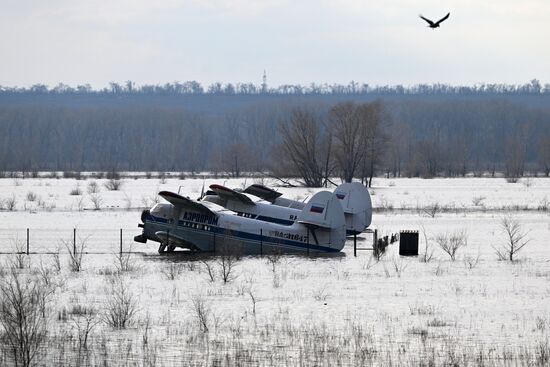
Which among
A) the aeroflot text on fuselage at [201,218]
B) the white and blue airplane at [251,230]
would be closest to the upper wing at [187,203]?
the white and blue airplane at [251,230]

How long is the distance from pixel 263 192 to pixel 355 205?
214 inches

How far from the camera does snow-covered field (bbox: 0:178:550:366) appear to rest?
576 inches

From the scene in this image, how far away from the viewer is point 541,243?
34219mm

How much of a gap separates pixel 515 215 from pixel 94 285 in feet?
100.0

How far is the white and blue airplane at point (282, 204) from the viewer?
33312 mm

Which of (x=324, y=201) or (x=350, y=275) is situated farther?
(x=324, y=201)

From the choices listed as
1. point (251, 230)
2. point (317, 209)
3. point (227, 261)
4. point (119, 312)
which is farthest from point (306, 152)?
point (119, 312)

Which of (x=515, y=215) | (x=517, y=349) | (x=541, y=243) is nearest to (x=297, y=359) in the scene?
(x=517, y=349)

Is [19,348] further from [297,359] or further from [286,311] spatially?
[286,311]

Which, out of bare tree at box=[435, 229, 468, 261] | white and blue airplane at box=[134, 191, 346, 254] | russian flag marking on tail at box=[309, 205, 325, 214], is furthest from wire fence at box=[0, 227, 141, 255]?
bare tree at box=[435, 229, 468, 261]

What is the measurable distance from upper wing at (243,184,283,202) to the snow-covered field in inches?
197

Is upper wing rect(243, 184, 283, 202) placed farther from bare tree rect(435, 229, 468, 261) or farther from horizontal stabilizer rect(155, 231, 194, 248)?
horizontal stabilizer rect(155, 231, 194, 248)

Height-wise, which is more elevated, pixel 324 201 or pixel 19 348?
pixel 324 201

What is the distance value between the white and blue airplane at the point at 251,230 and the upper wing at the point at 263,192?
9.29 m
